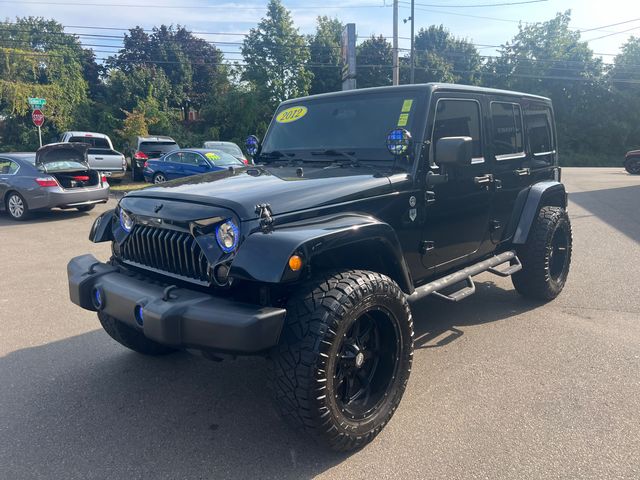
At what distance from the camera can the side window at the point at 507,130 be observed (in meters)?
4.45

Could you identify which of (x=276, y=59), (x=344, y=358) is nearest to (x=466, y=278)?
(x=344, y=358)

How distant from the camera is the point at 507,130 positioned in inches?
182

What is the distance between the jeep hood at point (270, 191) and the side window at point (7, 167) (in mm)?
9138

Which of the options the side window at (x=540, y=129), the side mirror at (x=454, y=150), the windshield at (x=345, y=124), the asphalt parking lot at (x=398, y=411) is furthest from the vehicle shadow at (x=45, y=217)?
the side mirror at (x=454, y=150)

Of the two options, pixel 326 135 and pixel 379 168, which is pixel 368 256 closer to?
pixel 379 168

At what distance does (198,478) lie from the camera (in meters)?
2.56

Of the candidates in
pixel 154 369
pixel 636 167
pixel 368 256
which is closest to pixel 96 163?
pixel 154 369

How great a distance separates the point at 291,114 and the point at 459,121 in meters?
1.42

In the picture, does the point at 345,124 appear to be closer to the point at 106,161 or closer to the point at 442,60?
the point at 106,161

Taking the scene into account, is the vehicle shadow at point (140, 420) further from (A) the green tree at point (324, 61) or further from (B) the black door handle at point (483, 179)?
(A) the green tree at point (324, 61)

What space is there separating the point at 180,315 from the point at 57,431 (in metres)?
1.26

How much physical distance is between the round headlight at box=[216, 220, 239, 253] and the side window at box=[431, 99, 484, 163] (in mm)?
1724

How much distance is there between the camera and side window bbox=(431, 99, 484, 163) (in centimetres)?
375

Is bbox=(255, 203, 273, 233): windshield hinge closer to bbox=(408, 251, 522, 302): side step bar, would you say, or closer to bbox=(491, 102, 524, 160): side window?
bbox=(408, 251, 522, 302): side step bar
